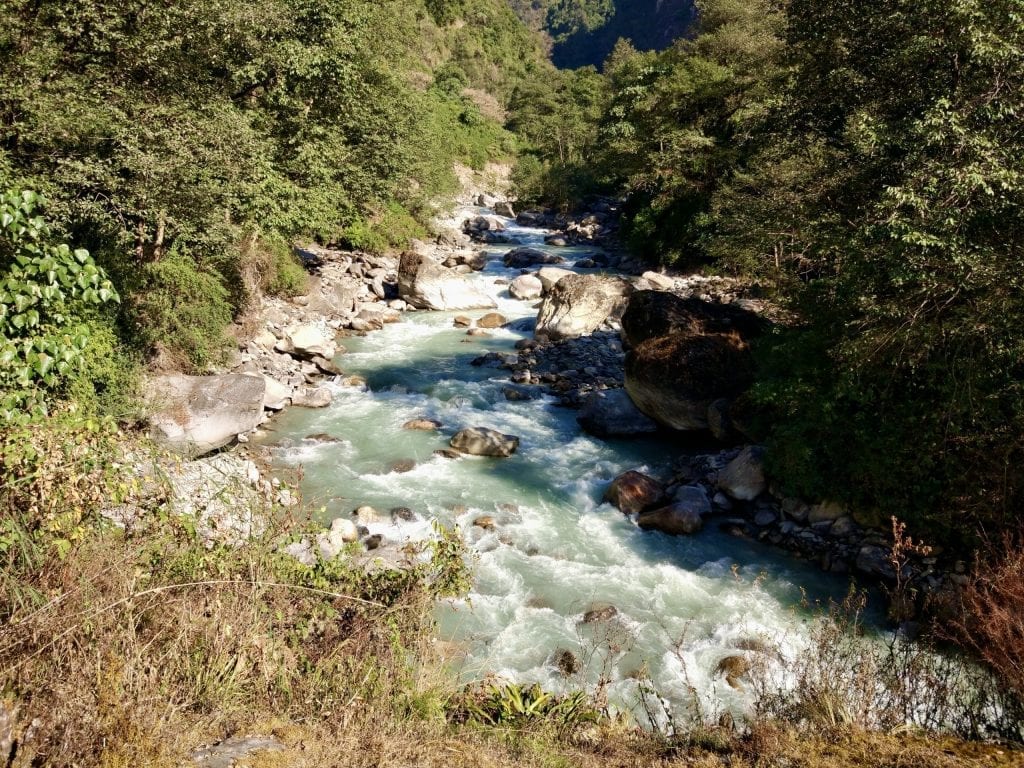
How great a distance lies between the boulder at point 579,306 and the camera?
19469 mm

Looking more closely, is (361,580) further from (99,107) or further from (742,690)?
(99,107)

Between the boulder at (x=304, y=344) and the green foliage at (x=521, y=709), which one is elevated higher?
the boulder at (x=304, y=344)

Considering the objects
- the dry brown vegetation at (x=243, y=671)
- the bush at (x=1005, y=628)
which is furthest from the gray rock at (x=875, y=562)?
the dry brown vegetation at (x=243, y=671)

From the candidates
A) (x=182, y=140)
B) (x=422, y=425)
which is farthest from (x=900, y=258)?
(x=182, y=140)

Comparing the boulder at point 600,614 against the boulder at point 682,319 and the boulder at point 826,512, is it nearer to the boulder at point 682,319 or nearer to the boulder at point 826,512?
the boulder at point 826,512

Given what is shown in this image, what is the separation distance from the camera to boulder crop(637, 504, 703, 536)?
1025cm

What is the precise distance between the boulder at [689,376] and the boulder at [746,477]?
207 cm

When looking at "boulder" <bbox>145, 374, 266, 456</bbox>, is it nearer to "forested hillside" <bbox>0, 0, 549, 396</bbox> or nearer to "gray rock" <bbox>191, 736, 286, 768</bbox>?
"forested hillside" <bbox>0, 0, 549, 396</bbox>

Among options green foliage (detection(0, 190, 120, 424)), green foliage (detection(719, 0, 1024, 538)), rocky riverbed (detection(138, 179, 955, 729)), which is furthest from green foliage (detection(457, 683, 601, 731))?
green foliage (detection(719, 0, 1024, 538))

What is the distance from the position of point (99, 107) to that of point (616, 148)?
77.3ft

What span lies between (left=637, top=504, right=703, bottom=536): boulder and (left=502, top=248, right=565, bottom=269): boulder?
2008cm

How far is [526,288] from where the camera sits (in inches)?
950

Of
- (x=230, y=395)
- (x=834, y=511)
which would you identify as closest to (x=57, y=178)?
(x=230, y=395)

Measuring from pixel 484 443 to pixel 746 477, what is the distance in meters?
5.22
